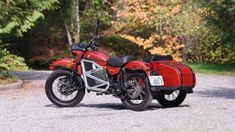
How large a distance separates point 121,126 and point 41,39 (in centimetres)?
2444

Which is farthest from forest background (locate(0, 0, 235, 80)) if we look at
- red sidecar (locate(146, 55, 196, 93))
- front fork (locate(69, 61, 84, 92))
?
front fork (locate(69, 61, 84, 92))

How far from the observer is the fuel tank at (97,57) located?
39.0 ft

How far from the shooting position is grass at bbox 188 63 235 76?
23130 mm

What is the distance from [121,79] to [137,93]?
0.47 meters

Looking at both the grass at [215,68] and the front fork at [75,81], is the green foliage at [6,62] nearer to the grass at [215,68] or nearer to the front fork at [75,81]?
the front fork at [75,81]

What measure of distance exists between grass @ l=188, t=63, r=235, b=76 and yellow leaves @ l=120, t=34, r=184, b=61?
123cm

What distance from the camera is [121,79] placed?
11.6 meters

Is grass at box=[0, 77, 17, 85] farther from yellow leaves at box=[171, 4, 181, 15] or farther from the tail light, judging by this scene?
yellow leaves at box=[171, 4, 181, 15]

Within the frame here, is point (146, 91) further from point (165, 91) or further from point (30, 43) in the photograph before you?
point (30, 43)

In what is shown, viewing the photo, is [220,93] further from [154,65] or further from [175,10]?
[175,10]

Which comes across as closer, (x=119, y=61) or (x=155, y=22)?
(x=119, y=61)

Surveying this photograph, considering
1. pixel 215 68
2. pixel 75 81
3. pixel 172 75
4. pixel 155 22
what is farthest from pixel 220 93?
pixel 155 22

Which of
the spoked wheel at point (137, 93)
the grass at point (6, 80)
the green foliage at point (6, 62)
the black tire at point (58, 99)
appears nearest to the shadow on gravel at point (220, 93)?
the spoked wheel at point (137, 93)

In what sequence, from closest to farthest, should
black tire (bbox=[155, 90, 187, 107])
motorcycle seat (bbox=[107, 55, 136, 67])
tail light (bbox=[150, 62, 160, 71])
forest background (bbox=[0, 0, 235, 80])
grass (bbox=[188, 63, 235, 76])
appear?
tail light (bbox=[150, 62, 160, 71]) → motorcycle seat (bbox=[107, 55, 136, 67]) → black tire (bbox=[155, 90, 187, 107]) → forest background (bbox=[0, 0, 235, 80]) → grass (bbox=[188, 63, 235, 76])
